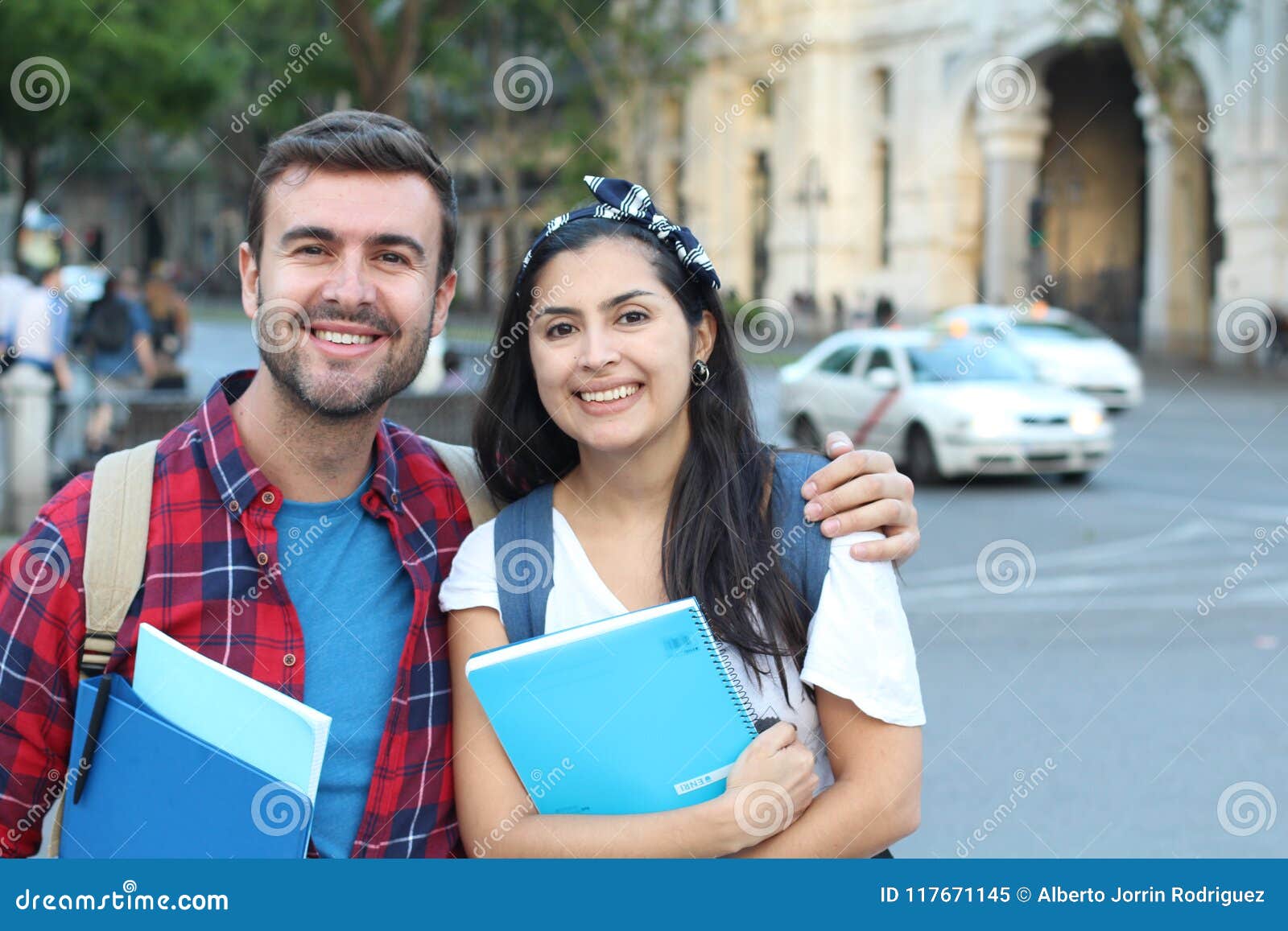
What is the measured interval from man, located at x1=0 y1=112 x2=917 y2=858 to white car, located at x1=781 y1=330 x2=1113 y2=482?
12.6 meters

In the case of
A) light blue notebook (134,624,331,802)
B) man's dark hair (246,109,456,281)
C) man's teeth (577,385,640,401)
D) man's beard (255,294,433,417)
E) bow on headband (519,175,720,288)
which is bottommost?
light blue notebook (134,624,331,802)

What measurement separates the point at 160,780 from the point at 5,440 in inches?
355

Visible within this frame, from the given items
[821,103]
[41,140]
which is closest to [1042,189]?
[821,103]

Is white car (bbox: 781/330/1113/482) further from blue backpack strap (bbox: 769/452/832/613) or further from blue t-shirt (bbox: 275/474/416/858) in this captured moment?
blue t-shirt (bbox: 275/474/416/858)

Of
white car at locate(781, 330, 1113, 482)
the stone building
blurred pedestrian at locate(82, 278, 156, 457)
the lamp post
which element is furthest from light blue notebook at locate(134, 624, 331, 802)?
the lamp post

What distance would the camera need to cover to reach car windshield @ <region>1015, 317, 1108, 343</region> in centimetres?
2319

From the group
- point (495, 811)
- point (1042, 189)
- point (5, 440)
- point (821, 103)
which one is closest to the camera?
point (495, 811)

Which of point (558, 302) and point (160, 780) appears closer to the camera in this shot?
point (160, 780)

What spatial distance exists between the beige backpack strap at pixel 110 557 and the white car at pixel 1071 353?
20066mm

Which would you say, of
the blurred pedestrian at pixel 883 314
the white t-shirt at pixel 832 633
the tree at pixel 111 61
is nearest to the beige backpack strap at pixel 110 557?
the white t-shirt at pixel 832 633

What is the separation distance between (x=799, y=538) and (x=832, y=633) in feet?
0.60

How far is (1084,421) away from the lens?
50.0ft

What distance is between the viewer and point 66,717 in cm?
254

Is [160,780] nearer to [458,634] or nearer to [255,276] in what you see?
[458,634]
